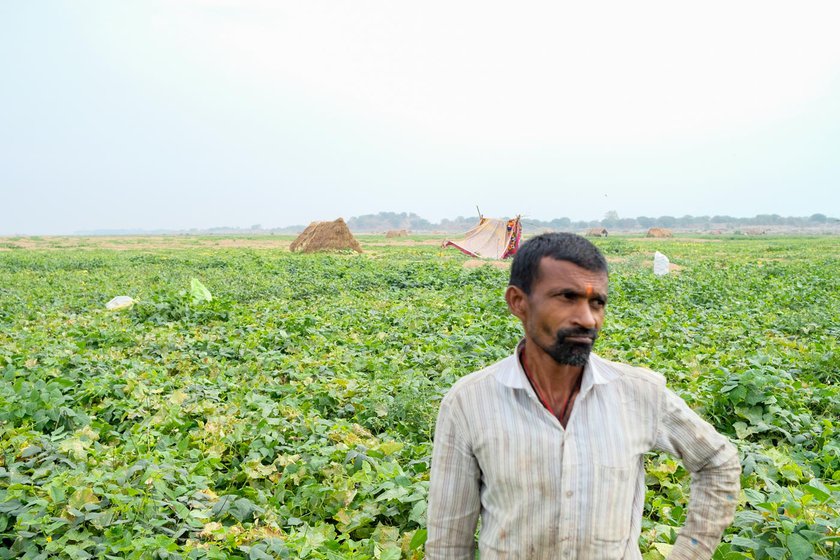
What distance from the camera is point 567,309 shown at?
175cm

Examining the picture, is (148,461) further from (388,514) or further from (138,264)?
(138,264)

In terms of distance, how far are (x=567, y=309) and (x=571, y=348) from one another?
0.36 ft

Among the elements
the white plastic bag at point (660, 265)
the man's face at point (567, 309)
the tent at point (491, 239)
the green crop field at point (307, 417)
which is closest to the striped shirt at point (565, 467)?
the man's face at point (567, 309)

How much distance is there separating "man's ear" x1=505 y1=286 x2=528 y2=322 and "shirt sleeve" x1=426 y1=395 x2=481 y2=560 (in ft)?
1.09

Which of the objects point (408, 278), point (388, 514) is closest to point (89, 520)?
point (388, 514)

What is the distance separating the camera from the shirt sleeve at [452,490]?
1826mm

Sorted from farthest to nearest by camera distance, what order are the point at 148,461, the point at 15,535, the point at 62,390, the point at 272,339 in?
1. the point at 272,339
2. the point at 62,390
3. the point at 148,461
4. the point at 15,535

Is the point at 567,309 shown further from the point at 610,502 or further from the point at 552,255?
the point at 610,502

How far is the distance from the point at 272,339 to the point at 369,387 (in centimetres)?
260

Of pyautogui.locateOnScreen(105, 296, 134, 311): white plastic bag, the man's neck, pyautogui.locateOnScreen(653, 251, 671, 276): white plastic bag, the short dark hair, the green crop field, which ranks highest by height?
the short dark hair

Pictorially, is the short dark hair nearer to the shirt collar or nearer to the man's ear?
the man's ear

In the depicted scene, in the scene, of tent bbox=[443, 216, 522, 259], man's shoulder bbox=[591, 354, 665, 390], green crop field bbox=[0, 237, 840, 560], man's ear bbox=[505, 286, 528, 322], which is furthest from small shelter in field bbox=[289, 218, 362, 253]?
man's shoulder bbox=[591, 354, 665, 390]

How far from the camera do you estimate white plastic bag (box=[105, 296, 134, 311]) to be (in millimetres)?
10756

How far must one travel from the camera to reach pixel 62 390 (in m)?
5.61
